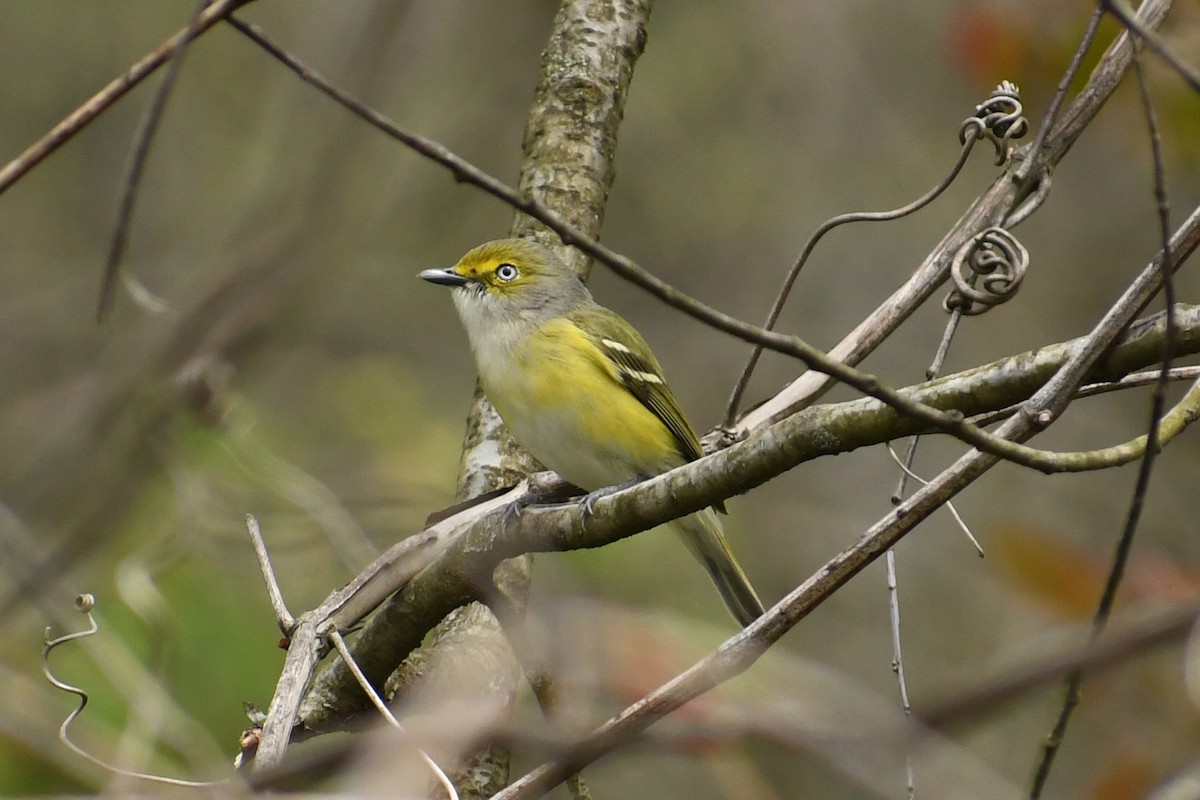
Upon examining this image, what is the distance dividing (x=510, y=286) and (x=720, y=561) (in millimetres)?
1289

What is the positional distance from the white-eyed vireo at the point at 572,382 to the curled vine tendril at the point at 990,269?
155cm

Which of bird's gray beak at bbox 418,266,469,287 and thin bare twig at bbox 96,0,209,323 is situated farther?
bird's gray beak at bbox 418,266,469,287

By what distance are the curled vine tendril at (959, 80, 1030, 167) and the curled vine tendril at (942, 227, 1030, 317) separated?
0.50 metres

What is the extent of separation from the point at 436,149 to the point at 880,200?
7.36m

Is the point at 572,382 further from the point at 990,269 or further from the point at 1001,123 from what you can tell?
the point at 990,269

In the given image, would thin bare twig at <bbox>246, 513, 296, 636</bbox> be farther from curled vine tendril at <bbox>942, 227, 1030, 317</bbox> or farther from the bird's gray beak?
the bird's gray beak

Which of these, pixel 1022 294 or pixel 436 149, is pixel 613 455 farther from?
pixel 1022 294

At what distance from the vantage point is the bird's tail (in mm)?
4332

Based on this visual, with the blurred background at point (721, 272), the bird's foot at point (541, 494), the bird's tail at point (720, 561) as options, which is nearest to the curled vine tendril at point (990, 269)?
the bird's foot at point (541, 494)

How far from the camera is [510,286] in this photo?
472 cm

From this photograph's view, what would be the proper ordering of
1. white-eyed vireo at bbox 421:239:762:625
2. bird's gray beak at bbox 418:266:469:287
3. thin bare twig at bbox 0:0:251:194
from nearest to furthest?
thin bare twig at bbox 0:0:251:194 < white-eyed vireo at bbox 421:239:762:625 < bird's gray beak at bbox 418:266:469:287

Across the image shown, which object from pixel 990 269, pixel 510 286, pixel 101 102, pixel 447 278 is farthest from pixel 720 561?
pixel 101 102

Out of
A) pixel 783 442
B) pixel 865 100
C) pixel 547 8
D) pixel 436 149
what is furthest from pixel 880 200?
pixel 436 149

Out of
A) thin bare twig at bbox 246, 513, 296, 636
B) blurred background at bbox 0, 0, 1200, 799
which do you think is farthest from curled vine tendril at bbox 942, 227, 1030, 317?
blurred background at bbox 0, 0, 1200, 799
